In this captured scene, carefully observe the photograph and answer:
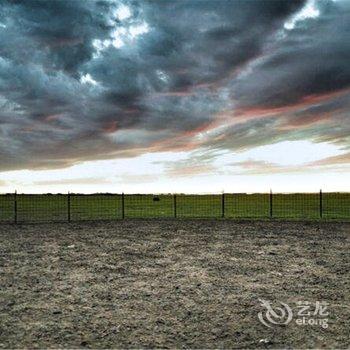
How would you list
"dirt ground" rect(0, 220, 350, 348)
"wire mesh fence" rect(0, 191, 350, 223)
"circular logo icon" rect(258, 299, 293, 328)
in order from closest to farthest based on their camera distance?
"dirt ground" rect(0, 220, 350, 348)
"circular logo icon" rect(258, 299, 293, 328)
"wire mesh fence" rect(0, 191, 350, 223)

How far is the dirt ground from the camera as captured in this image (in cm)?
763

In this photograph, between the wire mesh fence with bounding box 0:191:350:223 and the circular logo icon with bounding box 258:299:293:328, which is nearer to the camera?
the circular logo icon with bounding box 258:299:293:328

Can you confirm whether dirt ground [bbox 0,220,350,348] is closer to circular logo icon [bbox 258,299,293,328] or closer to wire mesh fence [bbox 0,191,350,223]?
circular logo icon [bbox 258,299,293,328]

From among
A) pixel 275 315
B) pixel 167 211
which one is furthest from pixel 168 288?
pixel 167 211

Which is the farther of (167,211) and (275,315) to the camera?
(167,211)

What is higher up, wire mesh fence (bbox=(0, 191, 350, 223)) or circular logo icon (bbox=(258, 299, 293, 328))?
wire mesh fence (bbox=(0, 191, 350, 223))

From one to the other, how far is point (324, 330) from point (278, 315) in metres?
1.02

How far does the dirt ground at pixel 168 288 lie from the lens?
7633mm

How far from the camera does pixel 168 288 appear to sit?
10.7 metres

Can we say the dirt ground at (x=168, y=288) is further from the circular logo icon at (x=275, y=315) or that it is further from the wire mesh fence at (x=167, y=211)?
the wire mesh fence at (x=167, y=211)

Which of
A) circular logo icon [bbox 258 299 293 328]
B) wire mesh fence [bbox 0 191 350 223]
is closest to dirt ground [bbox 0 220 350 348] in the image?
circular logo icon [bbox 258 299 293 328]

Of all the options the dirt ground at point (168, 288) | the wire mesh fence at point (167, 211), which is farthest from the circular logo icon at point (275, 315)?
the wire mesh fence at point (167, 211)

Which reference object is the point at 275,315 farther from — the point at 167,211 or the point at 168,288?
the point at 167,211

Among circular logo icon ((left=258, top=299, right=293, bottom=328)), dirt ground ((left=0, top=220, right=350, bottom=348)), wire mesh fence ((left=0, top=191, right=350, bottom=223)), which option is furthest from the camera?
wire mesh fence ((left=0, top=191, right=350, bottom=223))
